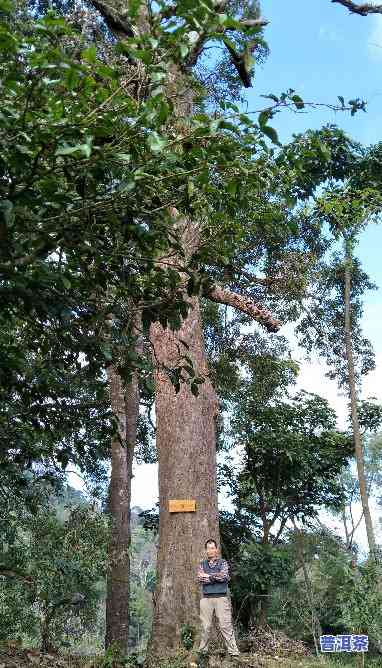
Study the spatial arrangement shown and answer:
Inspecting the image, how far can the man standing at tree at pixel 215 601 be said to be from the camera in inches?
262

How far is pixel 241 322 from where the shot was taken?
15.1m

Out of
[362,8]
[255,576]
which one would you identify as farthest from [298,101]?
[255,576]

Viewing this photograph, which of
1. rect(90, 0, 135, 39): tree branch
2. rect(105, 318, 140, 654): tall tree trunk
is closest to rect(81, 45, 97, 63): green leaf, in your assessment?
rect(90, 0, 135, 39): tree branch

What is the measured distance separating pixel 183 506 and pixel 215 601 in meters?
1.09

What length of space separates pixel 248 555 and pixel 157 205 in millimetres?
10430

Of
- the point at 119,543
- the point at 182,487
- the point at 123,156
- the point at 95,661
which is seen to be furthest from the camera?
the point at 119,543

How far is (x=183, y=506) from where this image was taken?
7.45 meters

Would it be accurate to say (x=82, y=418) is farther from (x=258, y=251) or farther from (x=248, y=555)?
(x=258, y=251)

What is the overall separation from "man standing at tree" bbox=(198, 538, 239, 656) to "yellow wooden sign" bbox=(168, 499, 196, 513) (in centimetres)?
55

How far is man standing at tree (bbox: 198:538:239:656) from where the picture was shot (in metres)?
6.65

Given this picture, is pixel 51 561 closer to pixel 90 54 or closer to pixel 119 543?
pixel 119 543

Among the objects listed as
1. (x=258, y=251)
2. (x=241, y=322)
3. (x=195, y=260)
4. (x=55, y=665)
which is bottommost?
(x=55, y=665)

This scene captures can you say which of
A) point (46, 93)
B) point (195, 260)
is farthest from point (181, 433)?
point (46, 93)

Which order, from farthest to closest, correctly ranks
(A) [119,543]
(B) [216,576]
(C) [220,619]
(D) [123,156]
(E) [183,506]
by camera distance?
1. (A) [119,543]
2. (E) [183,506]
3. (B) [216,576]
4. (C) [220,619]
5. (D) [123,156]
